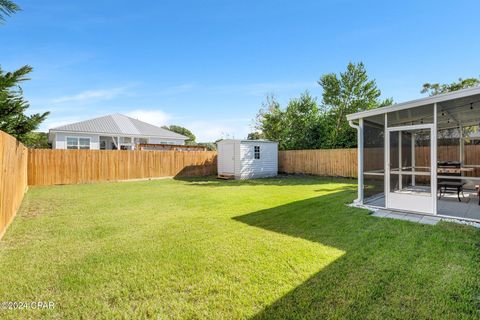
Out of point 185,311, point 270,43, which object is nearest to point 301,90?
point 270,43

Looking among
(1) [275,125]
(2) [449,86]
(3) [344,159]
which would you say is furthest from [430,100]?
(2) [449,86]

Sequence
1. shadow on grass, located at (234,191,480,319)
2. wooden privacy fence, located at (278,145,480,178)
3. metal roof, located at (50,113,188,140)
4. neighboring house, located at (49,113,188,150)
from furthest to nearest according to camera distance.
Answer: metal roof, located at (50,113,188,140) → neighboring house, located at (49,113,188,150) → wooden privacy fence, located at (278,145,480,178) → shadow on grass, located at (234,191,480,319)

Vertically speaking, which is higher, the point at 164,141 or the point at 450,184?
the point at 164,141

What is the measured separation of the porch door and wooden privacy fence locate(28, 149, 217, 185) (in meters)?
11.8

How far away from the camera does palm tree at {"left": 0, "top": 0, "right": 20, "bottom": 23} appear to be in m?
1.71

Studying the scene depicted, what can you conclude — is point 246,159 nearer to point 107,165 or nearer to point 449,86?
point 107,165

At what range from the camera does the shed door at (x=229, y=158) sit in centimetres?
1468

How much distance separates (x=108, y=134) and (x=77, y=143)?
209 cm

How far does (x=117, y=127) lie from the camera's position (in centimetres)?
1975

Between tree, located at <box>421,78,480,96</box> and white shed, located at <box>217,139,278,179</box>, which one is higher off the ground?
tree, located at <box>421,78,480,96</box>

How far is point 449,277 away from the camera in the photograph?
8.87ft

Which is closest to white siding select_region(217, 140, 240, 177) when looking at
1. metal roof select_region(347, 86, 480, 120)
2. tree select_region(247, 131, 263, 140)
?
metal roof select_region(347, 86, 480, 120)

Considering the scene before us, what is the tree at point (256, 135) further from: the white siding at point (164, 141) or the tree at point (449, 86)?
the tree at point (449, 86)

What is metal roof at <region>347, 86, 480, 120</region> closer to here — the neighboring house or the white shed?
the white shed
